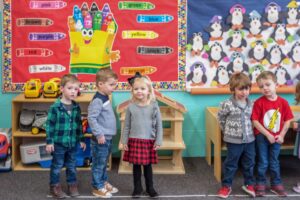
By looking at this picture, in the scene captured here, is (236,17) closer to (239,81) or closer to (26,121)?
(239,81)

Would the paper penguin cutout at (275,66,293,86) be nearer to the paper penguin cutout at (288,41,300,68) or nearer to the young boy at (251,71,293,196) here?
the paper penguin cutout at (288,41,300,68)

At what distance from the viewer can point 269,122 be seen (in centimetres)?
383

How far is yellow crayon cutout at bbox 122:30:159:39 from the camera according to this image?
185 inches

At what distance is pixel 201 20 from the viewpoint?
4727 mm

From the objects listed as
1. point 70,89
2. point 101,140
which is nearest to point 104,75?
point 70,89

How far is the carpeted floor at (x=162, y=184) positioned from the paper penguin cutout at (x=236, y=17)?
1.38m

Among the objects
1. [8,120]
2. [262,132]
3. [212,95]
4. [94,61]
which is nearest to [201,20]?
[212,95]

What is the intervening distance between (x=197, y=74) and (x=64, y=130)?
5.24 feet

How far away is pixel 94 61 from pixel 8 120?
3.36ft

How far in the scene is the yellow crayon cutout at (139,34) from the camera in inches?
185

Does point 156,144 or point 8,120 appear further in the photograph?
point 8,120

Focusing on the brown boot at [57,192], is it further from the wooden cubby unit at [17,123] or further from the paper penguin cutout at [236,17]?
the paper penguin cutout at [236,17]

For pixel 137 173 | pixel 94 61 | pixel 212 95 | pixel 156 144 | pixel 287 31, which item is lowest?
pixel 137 173

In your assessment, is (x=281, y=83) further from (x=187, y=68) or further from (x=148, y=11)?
(x=148, y=11)
